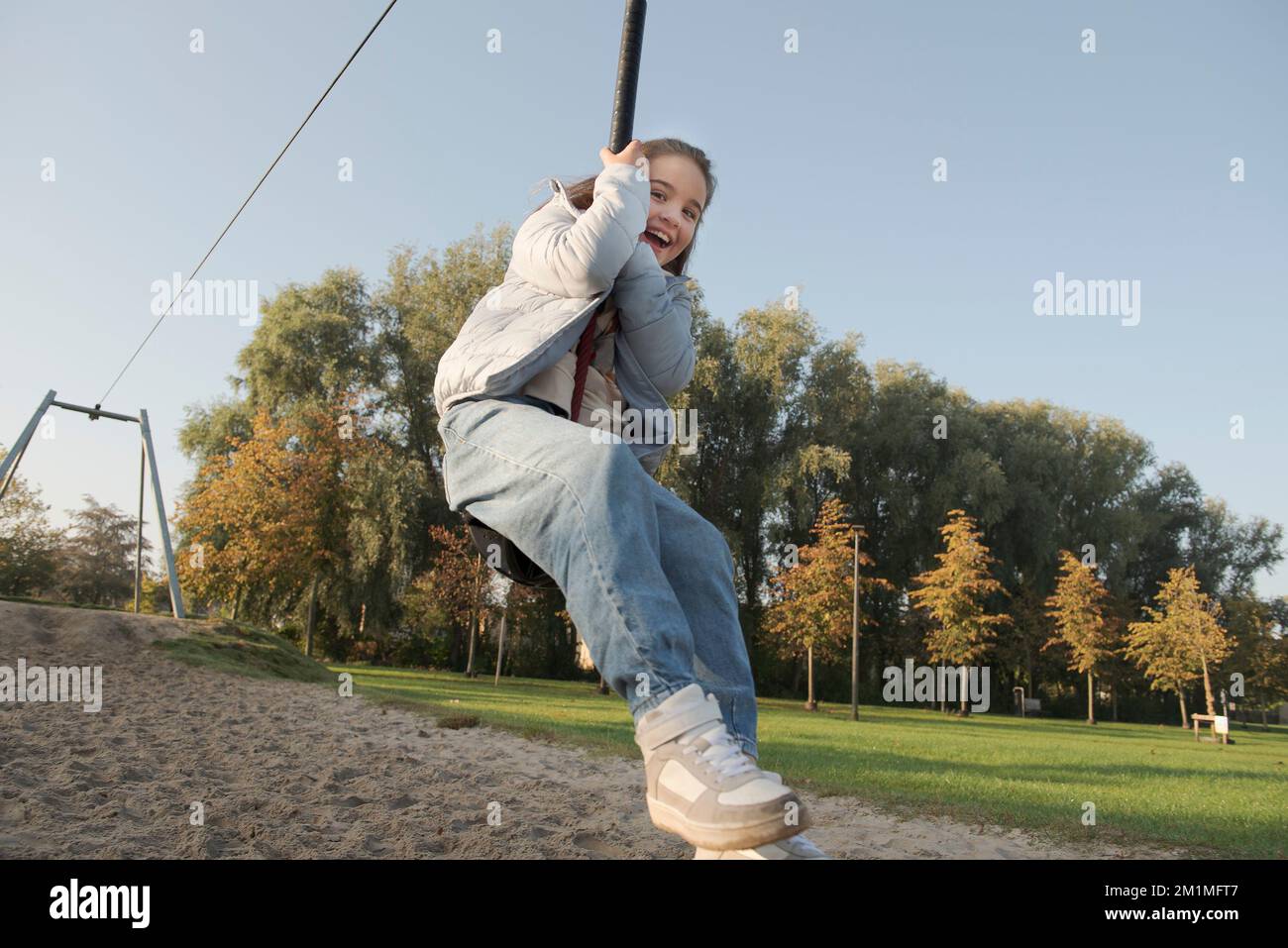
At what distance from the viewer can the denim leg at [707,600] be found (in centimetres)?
188

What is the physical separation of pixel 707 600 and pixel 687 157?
52.1 inches

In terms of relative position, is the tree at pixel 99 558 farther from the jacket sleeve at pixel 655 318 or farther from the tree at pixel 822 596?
the jacket sleeve at pixel 655 318

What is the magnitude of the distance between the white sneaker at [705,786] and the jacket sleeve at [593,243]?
36.7 inches

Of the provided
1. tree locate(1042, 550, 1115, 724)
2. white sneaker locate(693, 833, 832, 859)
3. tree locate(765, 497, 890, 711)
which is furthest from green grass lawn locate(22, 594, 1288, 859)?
tree locate(1042, 550, 1115, 724)

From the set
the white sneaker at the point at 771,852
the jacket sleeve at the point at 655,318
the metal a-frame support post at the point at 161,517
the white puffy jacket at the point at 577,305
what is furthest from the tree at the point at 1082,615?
the white sneaker at the point at 771,852

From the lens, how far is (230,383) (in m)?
28.6

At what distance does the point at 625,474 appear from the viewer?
1.67 meters

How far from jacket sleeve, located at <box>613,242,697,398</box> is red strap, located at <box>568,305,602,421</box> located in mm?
112

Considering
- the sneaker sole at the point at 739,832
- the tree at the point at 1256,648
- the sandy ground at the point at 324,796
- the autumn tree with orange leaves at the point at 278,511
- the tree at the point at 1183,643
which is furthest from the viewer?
the tree at the point at 1256,648

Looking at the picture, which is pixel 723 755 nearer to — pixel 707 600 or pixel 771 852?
pixel 771 852

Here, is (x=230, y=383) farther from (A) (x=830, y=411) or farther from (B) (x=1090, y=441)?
(B) (x=1090, y=441)

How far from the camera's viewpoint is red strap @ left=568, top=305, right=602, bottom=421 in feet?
6.54
